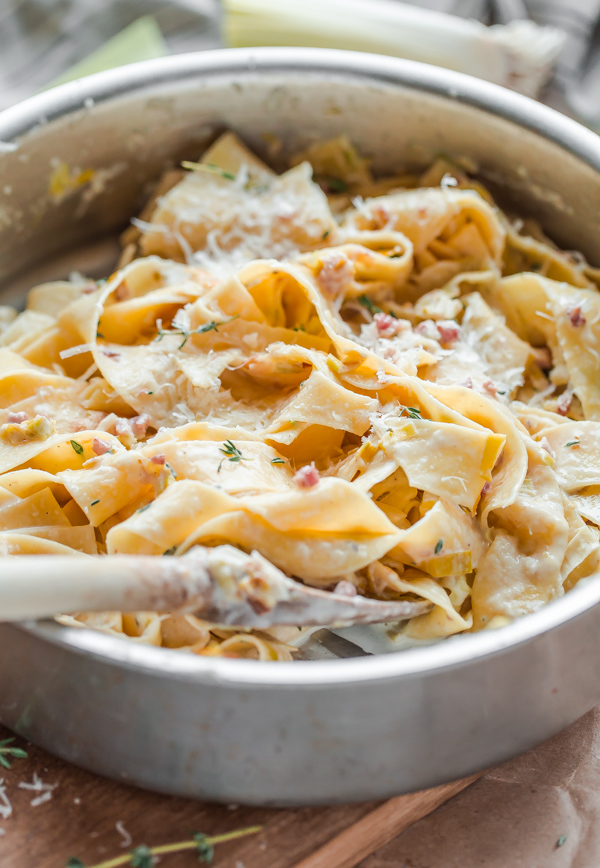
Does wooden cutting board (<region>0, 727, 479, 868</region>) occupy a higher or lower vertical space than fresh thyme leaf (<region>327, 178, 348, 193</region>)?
lower

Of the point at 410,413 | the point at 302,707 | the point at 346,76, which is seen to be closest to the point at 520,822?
the point at 302,707

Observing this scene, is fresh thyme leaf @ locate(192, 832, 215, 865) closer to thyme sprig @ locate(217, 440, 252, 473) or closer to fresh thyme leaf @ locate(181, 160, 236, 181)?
thyme sprig @ locate(217, 440, 252, 473)

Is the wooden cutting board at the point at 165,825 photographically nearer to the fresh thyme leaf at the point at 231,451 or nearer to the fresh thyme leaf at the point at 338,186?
the fresh thyme leaf at the point at 231,451

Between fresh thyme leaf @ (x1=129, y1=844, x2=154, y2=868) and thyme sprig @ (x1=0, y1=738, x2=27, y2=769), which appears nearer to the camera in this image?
fresh thyme leaf @ (x1=129, y1=844, x2=154, y2=868)

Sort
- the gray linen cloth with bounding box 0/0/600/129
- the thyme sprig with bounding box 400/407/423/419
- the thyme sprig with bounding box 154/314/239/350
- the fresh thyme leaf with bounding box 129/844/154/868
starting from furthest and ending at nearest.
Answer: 1. the gray linen cloth with bounding box 0/0/600/129
2. the thyme sprig with bounding box 154/314/239/350
3. the thyme sprig with bounding box 400/407/423/419
4. the fresh thyme leaf with bounding box 129/844/154/868

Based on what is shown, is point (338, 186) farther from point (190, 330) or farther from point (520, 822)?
point (520, 822)

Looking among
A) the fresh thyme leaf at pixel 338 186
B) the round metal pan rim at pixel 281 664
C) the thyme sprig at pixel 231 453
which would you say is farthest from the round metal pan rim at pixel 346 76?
the thyme sprig at pixel 231 453

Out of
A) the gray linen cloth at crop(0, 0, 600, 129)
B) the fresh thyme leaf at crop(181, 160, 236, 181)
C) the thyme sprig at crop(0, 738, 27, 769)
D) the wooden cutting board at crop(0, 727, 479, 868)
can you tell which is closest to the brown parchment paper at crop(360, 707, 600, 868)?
the wooden cutting board at crop(0, 727, 479, 868)
